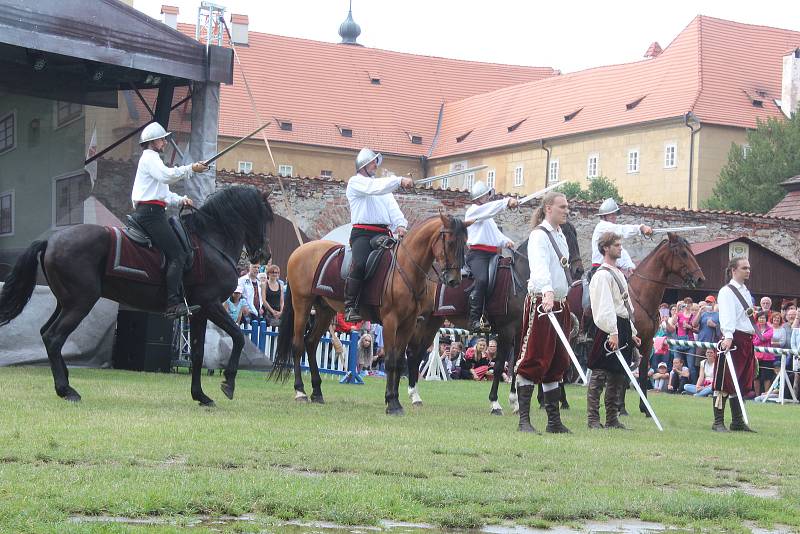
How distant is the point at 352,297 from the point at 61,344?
322 cm

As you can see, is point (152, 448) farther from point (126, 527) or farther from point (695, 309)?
point (695, 309)

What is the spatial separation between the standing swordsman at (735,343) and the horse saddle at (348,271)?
12.2ft

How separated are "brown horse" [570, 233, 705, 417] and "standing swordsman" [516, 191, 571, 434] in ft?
11.6

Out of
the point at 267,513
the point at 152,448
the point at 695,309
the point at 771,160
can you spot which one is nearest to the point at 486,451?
the point at 152,448

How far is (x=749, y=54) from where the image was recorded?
75.2m

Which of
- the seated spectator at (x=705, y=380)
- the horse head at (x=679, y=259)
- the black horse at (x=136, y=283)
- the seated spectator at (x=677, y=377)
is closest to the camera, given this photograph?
the black horse at (x=136, y=283)

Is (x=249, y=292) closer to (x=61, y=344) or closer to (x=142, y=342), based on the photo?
(x=142, y=342)

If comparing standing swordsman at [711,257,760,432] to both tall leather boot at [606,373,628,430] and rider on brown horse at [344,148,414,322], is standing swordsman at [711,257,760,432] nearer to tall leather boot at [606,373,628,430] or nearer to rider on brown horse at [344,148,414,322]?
tall leather boot at [606,373,628,430]

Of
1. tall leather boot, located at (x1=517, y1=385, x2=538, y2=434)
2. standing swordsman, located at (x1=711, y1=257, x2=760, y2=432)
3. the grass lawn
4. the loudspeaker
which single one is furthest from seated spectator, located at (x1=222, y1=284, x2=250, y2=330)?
tall leather boot, located at (x1=517, y1=385, x2=538, y2=434)

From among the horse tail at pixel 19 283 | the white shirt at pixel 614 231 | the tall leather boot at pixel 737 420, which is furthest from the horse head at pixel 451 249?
the horse tail at pixel 19 283

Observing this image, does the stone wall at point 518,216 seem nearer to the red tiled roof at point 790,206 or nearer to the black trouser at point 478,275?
the red tiled roof at point 790,206

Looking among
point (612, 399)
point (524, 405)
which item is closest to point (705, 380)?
point (612, 399)

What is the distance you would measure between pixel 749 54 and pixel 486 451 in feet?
227

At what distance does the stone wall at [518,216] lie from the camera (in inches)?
1389
